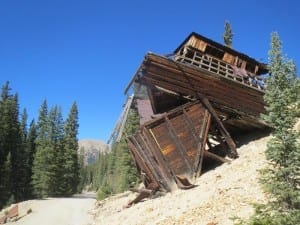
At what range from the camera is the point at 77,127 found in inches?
3189

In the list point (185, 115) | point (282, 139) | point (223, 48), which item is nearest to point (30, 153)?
point (223, 48)

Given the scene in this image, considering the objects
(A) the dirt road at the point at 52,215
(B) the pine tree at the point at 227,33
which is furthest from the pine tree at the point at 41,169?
(B) the pine tree at the point at 227,33

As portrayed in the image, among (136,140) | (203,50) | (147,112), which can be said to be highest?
(203,50)

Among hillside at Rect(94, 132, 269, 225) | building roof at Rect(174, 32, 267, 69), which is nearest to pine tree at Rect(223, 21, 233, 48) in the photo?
building roof at Rect(174, 32, 267, 69)

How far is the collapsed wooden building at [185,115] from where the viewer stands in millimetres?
21531

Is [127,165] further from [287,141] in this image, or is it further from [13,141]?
[287,141]

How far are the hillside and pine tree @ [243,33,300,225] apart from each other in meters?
1.54

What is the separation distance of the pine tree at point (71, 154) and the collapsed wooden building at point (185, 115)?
52114mm

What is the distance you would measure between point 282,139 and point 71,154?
67.5 m

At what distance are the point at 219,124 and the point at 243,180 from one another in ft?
20.4

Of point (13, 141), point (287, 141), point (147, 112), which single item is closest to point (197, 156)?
point (147, 112)

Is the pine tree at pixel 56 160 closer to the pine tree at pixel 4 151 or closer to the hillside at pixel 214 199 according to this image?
the pine tree at pixel 4 151

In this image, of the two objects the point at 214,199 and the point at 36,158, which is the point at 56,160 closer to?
the point at 36,158

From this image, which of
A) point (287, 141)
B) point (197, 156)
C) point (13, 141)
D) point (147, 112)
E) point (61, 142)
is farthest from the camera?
point (61, 142)
